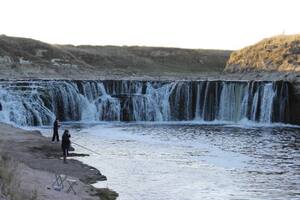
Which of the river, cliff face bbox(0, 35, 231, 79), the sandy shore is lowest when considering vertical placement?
the river

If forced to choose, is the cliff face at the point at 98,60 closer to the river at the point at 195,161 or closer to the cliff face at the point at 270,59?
the cliff face at the point at 270,59

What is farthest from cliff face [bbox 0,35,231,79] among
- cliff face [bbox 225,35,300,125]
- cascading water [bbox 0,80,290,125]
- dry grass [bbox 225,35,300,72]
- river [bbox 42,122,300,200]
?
river [bbox 42,122,300,200]

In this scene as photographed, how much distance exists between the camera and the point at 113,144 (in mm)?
35531

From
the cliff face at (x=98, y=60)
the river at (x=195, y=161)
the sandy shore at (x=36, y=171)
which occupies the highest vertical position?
the cliff face at (x=98, y=60)

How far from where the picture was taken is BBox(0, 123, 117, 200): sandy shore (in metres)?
16.6

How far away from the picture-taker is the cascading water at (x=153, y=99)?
5353 cm

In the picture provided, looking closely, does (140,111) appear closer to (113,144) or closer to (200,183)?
(113,144)

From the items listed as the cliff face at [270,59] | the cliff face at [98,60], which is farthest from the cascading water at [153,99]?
the cliff face at [98,60]

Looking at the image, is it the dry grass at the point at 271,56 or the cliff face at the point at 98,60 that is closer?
the dry grass at the point at 271,56

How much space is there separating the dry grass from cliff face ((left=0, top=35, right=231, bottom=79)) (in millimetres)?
17165

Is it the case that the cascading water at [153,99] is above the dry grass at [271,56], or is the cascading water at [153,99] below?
below

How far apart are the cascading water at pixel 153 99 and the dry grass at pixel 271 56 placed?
16.7m

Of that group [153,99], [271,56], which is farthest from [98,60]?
[153,99]

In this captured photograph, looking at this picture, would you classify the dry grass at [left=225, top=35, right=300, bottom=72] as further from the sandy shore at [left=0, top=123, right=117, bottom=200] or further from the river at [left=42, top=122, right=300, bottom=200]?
→ the sandy shore at [left=0, top=123, right=117, bottom=200]
